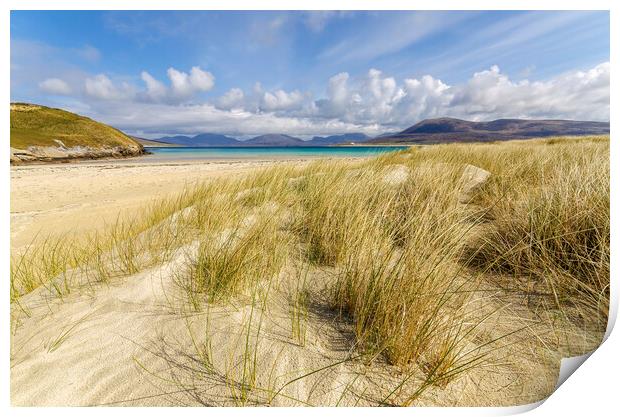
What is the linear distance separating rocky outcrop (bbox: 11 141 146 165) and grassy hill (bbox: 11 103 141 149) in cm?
60

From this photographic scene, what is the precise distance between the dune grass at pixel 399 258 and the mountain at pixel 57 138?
21306mm

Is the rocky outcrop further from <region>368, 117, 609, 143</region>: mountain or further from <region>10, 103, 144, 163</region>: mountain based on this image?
<region>368, 117, 609, 143</region>: mountain

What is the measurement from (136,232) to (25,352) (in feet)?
5.74

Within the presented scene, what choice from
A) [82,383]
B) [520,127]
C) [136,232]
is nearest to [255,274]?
[82,383]

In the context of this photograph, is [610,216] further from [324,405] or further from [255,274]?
[255,274]

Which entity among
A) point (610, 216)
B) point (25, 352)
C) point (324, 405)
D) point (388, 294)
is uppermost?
point (610, 216)

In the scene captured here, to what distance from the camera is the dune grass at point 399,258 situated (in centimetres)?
122

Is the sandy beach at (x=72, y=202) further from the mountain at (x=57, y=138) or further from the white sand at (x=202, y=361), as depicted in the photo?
the mountain at (x=57, y=138)

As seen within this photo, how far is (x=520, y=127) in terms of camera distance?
265 feet

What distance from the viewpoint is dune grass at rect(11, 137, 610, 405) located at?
1.22 metres

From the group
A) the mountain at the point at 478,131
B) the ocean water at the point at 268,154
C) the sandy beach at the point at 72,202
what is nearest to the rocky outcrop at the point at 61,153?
the ocean water at the point at 268,154

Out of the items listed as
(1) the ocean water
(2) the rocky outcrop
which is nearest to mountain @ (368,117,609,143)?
(1) the ocean water

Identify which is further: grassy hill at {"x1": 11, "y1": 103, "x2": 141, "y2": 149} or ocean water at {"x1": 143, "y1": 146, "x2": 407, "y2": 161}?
grassy hill at {"x1": 11, "y1": 103, "x2": 141, "y2": 149}

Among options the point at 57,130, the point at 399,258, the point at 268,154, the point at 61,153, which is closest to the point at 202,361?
the point at 399,258
